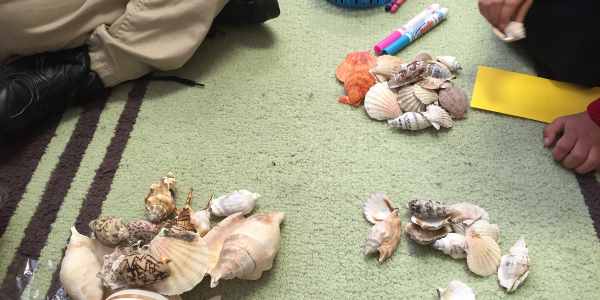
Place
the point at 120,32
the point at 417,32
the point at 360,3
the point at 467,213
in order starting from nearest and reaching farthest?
the point at 467,213
the point at 120,32
the point at 417,32
the point at 360,3

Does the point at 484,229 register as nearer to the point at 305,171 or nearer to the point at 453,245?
the point at 453,245

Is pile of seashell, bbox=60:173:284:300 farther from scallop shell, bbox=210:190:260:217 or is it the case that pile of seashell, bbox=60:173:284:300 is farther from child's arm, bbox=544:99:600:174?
child's arm, bbox=544:99:600:174

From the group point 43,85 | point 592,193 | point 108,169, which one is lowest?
point 592,193

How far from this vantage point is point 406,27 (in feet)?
3.64

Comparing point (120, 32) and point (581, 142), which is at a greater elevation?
point (120, 32)

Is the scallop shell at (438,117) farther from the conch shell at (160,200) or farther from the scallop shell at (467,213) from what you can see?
the conch shell at (160,200)

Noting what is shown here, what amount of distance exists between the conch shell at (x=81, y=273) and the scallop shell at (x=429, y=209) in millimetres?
586

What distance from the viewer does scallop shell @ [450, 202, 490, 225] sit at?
749mm

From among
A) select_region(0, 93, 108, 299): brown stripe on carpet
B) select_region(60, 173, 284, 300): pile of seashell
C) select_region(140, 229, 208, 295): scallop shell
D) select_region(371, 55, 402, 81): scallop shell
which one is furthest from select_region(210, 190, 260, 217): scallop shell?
select_region(371, 55, 402, 81): scallop shell

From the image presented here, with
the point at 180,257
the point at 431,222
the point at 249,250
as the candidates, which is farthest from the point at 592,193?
the point at 180,257

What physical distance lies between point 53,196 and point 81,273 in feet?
0.93

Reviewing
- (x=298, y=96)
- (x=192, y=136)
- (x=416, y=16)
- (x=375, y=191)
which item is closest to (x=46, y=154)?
(x=192, y=136)

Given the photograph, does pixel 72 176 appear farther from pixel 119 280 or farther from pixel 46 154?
pixel 119 280

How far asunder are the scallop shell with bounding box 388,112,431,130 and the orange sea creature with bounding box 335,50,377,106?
12cm
